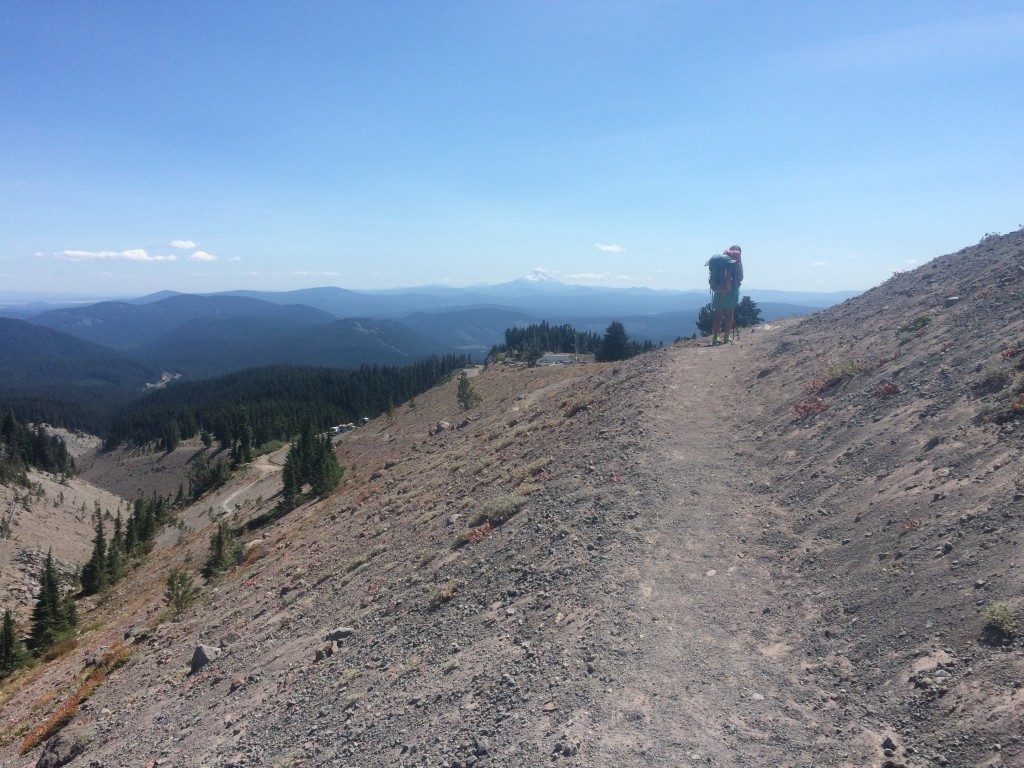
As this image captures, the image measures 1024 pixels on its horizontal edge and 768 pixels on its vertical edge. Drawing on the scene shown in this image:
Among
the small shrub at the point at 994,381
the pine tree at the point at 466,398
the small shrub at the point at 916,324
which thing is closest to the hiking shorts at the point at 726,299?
the small shrub at the point at 916,324

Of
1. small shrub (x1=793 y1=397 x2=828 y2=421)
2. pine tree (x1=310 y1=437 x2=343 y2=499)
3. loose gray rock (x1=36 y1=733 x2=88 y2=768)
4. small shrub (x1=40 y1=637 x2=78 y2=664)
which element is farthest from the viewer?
pine tree (x1=310 y1=437 x2=343 y2=499)

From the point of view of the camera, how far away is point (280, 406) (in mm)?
113188

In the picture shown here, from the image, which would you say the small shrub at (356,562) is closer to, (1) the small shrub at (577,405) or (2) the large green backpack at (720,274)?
(1) the small shrub at (577,405)

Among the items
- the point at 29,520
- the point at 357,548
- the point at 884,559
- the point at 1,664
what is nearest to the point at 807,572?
the point at 884,559

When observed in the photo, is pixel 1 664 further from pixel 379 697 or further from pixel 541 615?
pixel 541 615

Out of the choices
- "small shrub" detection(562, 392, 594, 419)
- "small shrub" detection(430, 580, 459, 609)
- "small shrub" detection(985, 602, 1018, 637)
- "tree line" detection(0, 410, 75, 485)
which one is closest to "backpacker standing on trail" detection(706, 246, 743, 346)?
"small shrub" detection(562, 392, 594, 419)

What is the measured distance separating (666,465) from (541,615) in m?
6.61

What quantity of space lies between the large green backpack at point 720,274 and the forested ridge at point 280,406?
219 feet

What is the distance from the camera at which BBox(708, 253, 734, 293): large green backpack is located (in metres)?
32.1

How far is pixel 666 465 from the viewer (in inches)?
573

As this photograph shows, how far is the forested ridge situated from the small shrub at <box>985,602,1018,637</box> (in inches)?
3436

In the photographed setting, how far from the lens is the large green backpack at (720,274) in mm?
32094

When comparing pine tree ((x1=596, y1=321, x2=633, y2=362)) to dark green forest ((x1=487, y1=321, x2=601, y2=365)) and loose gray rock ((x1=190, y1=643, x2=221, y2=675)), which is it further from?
loose gray rock ((x1=190, y1=643, x2=221, y2=675))

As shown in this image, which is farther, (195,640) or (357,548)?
(357,548)
